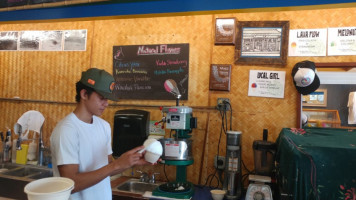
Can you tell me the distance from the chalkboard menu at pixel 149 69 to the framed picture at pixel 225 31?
15.4 inches

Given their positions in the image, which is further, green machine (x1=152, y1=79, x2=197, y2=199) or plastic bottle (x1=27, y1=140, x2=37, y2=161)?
plastic bottle (x1=27, y1=140, x2=37, y2=161)

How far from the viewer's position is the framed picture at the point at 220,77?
310cm

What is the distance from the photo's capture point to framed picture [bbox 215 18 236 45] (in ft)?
10.1

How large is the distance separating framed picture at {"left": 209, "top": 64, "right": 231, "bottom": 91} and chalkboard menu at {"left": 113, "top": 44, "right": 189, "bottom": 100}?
307mm

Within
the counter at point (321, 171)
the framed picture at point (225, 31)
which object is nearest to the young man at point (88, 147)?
the counter at point (321, 171)

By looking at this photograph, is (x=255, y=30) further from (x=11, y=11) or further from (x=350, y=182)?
(x=11, y=11)

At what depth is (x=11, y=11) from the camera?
167cm

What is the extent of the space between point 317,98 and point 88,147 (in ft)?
7.37

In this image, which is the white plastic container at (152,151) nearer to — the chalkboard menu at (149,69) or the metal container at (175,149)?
the metal container at (175,149)

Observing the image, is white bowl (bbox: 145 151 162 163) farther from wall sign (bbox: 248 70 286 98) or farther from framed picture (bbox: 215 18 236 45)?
framed picture (bbox: 215 18 236 45)

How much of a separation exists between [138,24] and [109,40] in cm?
43

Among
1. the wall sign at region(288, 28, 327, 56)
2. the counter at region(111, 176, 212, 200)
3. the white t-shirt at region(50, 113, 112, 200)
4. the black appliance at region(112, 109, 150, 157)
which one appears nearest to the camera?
the white t-shirt at region(50, 113, 112, 200)

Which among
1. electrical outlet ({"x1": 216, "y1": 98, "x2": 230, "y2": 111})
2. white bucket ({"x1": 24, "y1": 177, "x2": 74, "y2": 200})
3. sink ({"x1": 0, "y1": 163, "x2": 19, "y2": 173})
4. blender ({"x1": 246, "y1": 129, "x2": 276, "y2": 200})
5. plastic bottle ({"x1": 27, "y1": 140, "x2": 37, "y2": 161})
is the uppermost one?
electrical outlet ({"x1": 216, "y1": 98, "x2": 230, "y2": 111})

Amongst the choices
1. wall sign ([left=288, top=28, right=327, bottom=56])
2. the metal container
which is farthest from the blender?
wall sign ([left=288, top=28, right=327, bottom=56])
